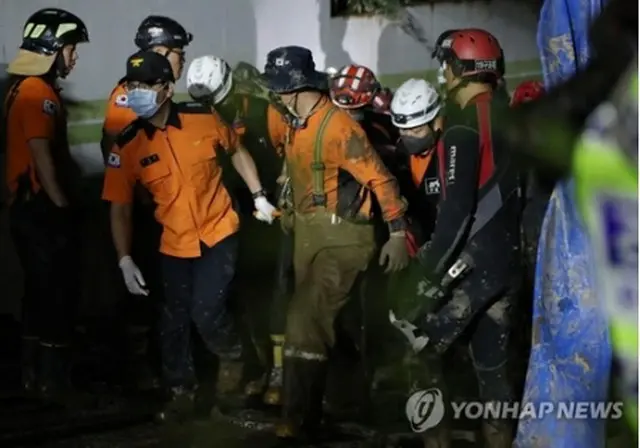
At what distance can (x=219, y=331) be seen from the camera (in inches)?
224

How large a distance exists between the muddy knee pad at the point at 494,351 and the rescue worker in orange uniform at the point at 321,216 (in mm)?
682

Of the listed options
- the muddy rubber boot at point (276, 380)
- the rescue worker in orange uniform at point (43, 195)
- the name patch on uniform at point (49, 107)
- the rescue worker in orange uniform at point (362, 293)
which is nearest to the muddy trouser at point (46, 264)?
the rescue worker in orange uniform at point (43, 195)

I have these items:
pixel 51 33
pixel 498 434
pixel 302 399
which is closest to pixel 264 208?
pixel 302 399

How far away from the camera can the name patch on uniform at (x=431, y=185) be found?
18.2 feet

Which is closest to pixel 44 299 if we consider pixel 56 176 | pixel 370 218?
pixel 56 176

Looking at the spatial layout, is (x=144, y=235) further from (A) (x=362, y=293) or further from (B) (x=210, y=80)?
(A) (x=362, y=293)

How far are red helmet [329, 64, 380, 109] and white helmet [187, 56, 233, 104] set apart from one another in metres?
0.58

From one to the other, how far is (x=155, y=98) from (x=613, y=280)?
2.95 metres

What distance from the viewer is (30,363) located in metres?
6.08

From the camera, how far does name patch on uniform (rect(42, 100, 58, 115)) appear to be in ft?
18.9

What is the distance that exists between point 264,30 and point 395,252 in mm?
2417

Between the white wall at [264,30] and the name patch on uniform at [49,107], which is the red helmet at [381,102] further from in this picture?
the name patch on uniform at [49,107]

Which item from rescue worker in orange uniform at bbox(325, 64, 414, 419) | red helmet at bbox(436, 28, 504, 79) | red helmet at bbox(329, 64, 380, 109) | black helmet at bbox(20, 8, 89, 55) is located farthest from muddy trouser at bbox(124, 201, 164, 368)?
red helmet at bbox(436, 28, 504, 79)

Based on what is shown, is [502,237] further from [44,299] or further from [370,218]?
[44,299]
